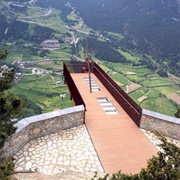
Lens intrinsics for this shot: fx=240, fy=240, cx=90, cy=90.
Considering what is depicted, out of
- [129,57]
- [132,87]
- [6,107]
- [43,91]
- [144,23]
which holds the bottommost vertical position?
[43,91]

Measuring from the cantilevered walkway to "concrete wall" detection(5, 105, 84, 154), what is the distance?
650 millimetres

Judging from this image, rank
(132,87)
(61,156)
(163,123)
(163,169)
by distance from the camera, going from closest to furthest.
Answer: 1. (163,169)
2. (61,156)
3. (163,123)
4. (132,87)

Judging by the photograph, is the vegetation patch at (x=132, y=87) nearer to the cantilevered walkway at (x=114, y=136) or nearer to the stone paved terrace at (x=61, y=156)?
the cantilevered walkway at (x=114, y=136)

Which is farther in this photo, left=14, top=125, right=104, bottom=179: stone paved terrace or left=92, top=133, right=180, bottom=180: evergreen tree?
left=14, top=125, right=104, bottom=179: stone paved terrace

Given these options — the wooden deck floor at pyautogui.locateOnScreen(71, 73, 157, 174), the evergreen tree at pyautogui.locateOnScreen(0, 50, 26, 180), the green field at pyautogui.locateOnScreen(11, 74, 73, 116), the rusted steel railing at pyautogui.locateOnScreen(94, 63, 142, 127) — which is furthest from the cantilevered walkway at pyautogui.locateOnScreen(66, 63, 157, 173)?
the green field at pyautogui.locateOnScreen(11, 74, 73, 116)

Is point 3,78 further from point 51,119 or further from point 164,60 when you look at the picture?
point 164,60

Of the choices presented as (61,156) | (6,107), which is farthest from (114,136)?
(6,107)

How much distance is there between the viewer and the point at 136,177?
3646 mm

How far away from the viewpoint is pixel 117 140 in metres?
7.32

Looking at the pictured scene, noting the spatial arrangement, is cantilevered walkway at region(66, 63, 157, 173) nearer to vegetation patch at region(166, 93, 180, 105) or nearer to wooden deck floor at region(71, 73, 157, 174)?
wooden deck floor at region(71, 73, 157, 174)

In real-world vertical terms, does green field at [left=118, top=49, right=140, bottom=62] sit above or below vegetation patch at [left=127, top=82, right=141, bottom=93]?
above

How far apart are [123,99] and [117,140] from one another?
7.90 feet

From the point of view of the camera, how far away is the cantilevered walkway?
21.1 ft

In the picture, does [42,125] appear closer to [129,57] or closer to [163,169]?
[163,169]
